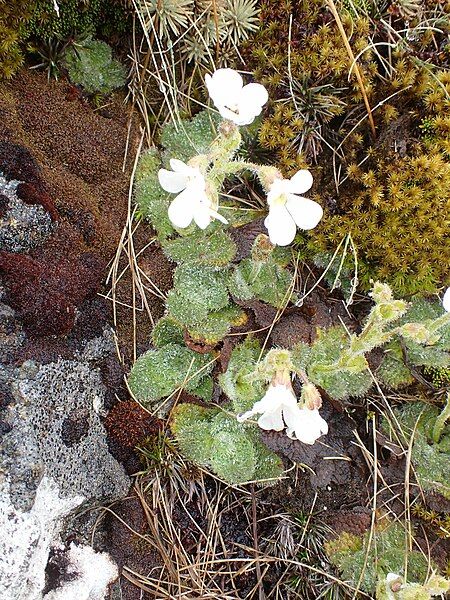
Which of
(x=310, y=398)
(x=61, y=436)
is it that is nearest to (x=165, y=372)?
(x=61, y=436)

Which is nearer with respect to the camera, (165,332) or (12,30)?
(12,30)

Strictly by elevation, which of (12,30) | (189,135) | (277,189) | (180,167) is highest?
(12,30)

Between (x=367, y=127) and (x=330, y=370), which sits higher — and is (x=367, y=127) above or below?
above

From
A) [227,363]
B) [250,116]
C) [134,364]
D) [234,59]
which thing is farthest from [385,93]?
[134,364]

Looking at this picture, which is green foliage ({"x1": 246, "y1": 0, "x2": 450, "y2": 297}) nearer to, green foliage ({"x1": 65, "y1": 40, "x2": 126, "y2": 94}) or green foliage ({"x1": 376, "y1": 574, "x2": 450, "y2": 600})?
green foliage ({"x1": 65, "y1": 40, "x2": 126, "y2": 94})

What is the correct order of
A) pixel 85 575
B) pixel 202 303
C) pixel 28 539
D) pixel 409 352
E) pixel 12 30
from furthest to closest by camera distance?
pixel 409 352
pixel 202 303
pixel 12 30
pixel 85 575
pixel 28 539

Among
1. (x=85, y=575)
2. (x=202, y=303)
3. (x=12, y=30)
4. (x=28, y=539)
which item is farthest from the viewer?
(x=202, y=303)

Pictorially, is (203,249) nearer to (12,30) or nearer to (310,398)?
(310,398)
